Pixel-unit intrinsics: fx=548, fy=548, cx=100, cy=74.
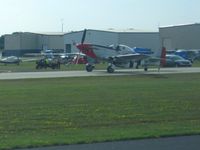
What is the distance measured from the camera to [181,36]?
414 feet

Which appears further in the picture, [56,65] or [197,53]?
[197,53]

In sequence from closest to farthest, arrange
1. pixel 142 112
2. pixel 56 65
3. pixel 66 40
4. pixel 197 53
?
pixel 142 112, pixel 56 65, pixel 197 53, pixel 66 40

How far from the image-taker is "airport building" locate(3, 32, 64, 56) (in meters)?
170

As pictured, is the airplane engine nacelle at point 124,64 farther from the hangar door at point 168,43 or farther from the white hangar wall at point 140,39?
the hangar door at point 168,43

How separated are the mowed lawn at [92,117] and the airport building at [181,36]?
327 feet

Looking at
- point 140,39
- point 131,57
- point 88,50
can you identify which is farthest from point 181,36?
point 88,50

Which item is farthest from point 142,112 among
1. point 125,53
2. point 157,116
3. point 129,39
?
point 129,39

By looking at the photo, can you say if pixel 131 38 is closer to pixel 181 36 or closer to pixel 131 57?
pixel 181 36

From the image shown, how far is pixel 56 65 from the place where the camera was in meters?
66.3

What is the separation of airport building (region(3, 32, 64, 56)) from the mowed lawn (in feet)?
480

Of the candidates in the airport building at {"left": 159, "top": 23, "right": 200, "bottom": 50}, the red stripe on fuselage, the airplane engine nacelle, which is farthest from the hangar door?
the red stripe on fuselage

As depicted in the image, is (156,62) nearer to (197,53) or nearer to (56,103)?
(56,103)

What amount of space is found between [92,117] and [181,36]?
11203 cm

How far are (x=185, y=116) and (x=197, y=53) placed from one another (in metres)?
90.8
